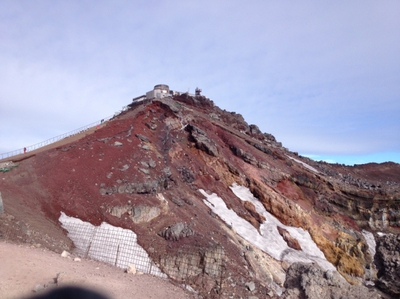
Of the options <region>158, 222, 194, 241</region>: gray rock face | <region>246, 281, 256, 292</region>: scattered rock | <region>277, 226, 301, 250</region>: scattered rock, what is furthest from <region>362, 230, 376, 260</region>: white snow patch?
<region>158, 222, 194, 241</region>: gray rock face

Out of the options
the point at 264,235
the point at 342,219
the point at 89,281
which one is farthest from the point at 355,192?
the point at 89,281

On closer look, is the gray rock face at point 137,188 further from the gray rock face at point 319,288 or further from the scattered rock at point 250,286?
the gray rock face at point 319,288

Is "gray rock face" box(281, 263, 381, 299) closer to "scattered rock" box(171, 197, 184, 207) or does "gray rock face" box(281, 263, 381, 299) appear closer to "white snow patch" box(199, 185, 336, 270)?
"scattered rock" box(171, 197, 184, 207)

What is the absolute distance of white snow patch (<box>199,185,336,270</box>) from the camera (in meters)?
18.9

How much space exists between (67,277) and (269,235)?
1516 centimetres

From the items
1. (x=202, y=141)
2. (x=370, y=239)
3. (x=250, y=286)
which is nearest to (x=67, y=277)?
(x=250, y=286)

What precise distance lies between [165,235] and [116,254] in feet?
8.09

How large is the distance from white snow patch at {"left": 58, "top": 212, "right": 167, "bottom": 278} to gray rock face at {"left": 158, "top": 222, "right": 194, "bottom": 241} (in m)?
1.35

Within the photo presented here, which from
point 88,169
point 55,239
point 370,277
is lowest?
point 370,277

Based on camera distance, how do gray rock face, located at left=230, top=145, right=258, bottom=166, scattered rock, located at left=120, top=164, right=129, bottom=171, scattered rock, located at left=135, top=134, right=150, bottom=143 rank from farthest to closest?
gray rock face, located at left=230, top=145, right=258, bottom=166 < scattered rock, located at left=135, top=134, right=150, bottom=143 < scattered rock, located at left=120, top=164, right=129, bottom=171

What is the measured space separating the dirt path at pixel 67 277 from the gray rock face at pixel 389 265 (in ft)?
26.6

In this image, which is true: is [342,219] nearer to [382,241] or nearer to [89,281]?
[382,241]

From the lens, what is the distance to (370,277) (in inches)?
891

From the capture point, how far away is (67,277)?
8.20 m
